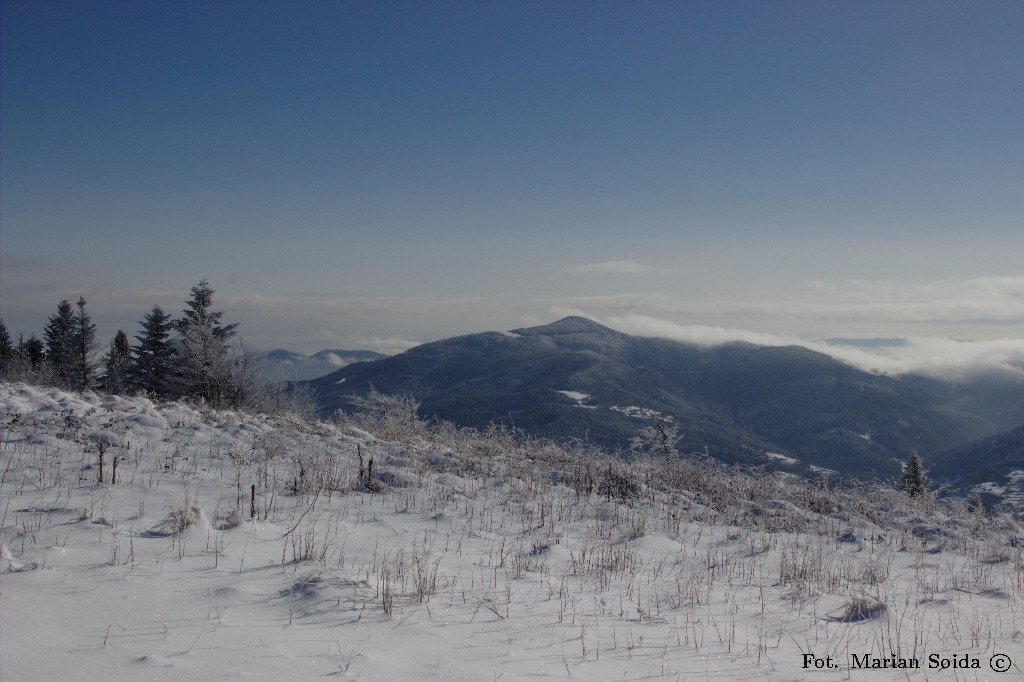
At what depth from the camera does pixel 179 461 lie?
9.17 metres

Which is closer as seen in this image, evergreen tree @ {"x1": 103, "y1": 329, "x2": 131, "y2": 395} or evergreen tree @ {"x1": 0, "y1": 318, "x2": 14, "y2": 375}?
evergreen tree @ {"x1": 103, "y1": 329, "x2": 131, "y2": 395}

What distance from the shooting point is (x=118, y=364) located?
190 feet

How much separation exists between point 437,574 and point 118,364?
65283 millimetres

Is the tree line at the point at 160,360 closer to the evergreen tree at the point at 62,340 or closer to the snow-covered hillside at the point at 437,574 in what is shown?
the evergreen tree at the point at 62,340

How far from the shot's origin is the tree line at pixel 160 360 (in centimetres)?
3450

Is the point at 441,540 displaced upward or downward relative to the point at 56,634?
downward

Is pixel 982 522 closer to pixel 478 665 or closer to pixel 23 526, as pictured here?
pixel 478 665

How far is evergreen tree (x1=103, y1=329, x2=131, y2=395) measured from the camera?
1908 inches

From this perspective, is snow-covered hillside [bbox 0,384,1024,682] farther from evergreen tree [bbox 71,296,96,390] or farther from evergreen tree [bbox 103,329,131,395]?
evergreen tree [bbox 71,296,96,390]

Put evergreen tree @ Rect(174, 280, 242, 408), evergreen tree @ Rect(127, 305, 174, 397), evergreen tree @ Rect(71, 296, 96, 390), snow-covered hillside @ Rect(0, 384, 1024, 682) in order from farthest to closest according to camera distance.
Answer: evergreen tree @ Rect(71, 296, 96, 390) → evergreen tree @ Rect(127, 305, 174, 397) → evergreen tree @ Rect(174, 280, 242, 408) → snow-covered hillside @ Rect(0, 384, 1024, 682)

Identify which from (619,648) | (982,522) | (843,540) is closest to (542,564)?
(619,648)

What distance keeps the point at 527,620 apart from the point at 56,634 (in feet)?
9.87

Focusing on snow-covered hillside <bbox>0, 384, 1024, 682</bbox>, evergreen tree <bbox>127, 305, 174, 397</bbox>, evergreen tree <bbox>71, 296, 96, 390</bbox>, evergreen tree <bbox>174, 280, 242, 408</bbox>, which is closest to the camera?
snow-covered hillside <bbox>0, 384, 1024, 682</bbox>

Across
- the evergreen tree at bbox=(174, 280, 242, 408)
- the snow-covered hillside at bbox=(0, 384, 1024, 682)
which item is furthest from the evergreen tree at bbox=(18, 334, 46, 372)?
the snow-covered hillside at bbox=(0, 384, 1024, 682)
